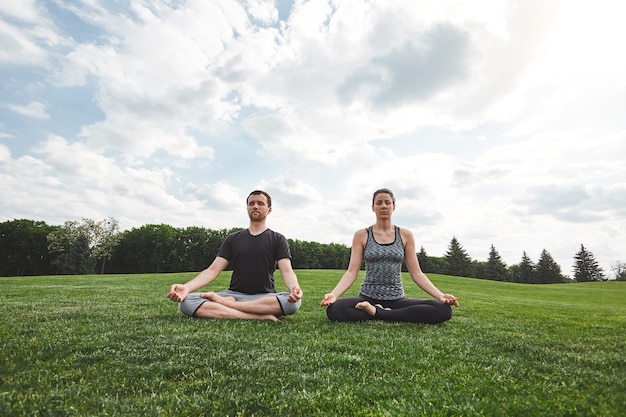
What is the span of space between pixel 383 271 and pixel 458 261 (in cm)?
7360

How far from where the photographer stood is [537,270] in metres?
76.2

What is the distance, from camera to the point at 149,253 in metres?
73.1

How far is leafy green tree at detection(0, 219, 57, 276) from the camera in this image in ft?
229

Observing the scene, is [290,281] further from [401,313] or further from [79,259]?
[79,259]

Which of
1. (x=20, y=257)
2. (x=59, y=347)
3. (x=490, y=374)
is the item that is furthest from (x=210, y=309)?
(x=20, y=257)

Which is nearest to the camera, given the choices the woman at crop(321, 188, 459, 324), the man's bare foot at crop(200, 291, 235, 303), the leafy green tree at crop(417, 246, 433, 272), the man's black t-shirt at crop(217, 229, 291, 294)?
the woman at crop(321, 188, 459, 324)

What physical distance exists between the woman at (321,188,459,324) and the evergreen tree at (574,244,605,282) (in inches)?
3581

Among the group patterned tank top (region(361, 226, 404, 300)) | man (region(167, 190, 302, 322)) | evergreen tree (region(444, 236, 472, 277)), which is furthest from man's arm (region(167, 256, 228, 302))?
evergreen tree (region(444, 236, 472, 277))

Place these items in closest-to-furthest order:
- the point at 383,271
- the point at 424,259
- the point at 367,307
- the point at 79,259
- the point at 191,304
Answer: the point at 367,307
the point at 191,304
the point at 383,271
the point at 79,259
the point at 424,259

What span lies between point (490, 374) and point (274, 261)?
159 inches

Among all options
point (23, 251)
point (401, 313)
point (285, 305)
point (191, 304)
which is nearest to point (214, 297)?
point (191, 304)

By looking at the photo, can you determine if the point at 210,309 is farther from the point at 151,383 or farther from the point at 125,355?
the point at 151,383

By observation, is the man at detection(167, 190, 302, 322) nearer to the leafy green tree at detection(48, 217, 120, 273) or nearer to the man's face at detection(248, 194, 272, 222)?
the man's face at detection(248, 194, 272, 222)

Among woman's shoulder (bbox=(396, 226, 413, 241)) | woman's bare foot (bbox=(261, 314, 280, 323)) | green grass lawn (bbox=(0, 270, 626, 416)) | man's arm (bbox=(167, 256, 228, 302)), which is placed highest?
woman's shoulder (bbox=(396, 226, 413, 241))
